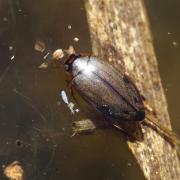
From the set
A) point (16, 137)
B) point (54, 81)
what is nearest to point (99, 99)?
point (54, 81)

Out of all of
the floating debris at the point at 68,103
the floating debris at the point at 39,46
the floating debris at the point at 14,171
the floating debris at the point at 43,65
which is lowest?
the floating debris at the point at 14,171

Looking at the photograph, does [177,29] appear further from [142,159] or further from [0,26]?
[0,26]

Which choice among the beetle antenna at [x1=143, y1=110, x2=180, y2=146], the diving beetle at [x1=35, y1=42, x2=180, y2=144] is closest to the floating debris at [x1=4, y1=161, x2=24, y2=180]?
the diving beetle at [x1=35, y1=42, x2=180, y2=144]

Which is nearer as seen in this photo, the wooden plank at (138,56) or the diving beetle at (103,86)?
the diving beetle at (103,86)

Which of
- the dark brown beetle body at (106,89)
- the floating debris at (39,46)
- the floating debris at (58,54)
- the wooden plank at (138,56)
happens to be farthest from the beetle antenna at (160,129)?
the floating debris at (39,46)

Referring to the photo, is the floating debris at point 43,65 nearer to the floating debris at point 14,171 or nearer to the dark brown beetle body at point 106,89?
the dark brown beetle body at point 106,89

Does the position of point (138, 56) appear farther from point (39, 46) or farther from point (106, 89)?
point (39, 46)
